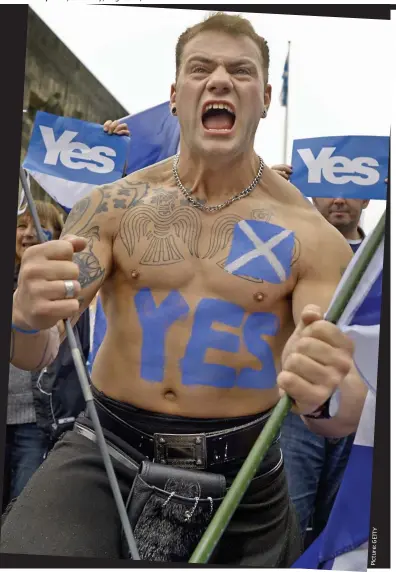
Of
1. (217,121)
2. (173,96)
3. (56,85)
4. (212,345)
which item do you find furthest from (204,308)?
(56,85)

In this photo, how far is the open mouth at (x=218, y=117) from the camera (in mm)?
1698

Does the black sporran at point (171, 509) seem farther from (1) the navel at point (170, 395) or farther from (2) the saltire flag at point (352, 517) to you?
(2) the saltire flag at point (352, 517)

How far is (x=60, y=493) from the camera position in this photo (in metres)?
1.58

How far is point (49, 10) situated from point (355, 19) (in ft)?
2.77

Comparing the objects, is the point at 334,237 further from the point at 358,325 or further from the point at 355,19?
the point at 355,19

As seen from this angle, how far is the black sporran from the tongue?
0.84 metres

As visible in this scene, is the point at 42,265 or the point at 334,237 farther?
the point at 334,237

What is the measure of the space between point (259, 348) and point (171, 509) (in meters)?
0.43

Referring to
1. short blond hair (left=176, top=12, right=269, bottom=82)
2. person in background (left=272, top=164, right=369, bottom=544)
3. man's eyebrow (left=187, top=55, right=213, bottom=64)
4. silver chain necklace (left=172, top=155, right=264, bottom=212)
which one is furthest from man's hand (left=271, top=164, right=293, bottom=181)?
man's eyebrow (left=187, top=55, right=213, bottom=64)

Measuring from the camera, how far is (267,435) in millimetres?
1400

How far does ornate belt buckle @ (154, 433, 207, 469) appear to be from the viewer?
1.64 meters

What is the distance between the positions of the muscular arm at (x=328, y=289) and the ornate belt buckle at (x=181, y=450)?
26cm

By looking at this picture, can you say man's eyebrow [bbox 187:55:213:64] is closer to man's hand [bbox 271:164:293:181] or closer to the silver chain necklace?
the silver chain necklace

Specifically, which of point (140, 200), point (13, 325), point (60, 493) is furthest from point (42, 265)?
point (60, 493)
